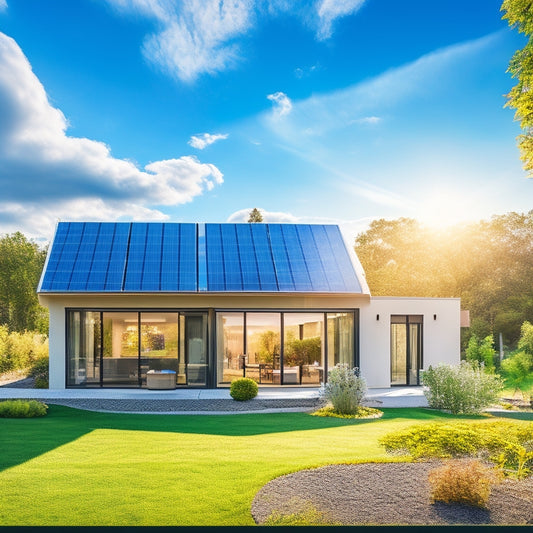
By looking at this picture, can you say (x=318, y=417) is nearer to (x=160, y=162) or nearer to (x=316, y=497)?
(x=316, y=497)

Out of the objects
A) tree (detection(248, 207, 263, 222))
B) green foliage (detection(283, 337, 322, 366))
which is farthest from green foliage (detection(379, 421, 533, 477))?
tree (detection(248, 207, 263, 222))

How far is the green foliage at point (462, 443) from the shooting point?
22.9ft

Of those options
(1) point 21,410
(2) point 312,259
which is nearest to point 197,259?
(2) point 312,259

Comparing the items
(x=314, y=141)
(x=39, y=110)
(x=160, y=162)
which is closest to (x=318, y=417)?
(x=314, y=141)

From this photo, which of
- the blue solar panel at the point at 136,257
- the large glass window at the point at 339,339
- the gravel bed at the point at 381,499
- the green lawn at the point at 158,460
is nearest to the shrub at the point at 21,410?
the green lawn at the point at 158,460

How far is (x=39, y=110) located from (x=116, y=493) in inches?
555

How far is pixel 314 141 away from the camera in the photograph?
718 inches

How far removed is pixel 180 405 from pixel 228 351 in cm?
412

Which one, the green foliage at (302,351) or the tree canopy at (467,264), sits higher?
the tree canopy at (467,264)

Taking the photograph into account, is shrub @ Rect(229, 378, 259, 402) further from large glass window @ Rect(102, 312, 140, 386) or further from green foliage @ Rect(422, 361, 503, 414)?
green foliage @ Rect(422, 361, 503, 414)

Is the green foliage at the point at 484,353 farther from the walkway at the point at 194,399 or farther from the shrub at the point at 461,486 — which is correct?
the shrub at the point at 461,486

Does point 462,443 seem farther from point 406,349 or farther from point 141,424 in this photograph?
point 406,349

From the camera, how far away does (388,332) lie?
1856 cm

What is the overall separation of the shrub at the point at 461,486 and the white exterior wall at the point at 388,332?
12.7 m
